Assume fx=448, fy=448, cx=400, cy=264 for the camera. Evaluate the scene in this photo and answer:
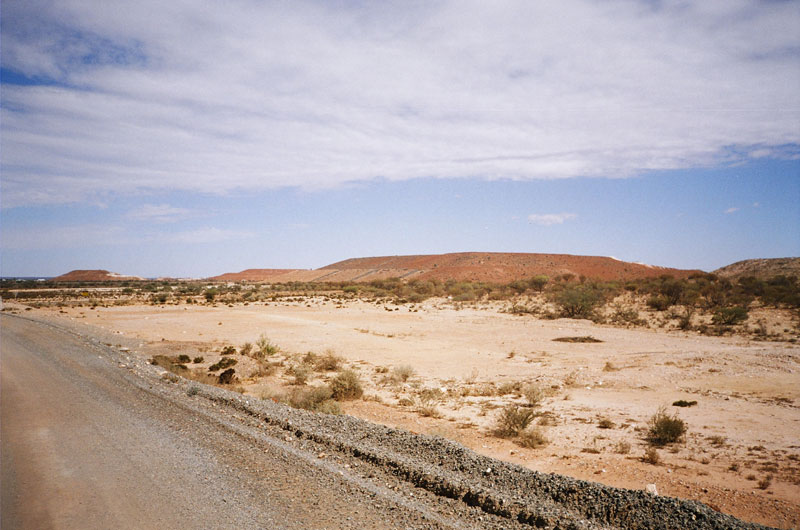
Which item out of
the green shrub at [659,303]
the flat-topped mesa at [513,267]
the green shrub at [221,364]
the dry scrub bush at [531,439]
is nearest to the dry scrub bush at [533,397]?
the dry scrub bush at [531,439]

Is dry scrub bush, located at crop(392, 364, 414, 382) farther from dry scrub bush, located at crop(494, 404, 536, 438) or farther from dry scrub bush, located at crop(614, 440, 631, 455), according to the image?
dry scrub bush, located at crop(614, 440, 631, 455)

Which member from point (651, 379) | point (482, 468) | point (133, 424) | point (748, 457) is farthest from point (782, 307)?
point (133, 424)

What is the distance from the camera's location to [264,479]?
6.12 m

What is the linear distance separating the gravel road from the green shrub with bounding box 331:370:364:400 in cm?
272

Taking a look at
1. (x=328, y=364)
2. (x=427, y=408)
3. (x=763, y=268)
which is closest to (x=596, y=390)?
(x=427, y=408)

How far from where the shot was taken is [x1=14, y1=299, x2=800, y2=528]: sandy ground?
23.6ft

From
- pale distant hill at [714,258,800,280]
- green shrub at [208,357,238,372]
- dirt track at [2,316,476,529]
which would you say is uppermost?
pale distant hill at [714,258,800,280]

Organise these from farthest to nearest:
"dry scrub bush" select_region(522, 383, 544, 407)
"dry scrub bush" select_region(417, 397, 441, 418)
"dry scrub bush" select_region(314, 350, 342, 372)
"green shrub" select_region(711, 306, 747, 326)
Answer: "green shrub" select_region(711, 306, 747, 326) → "dry scrub bush" select_region(314, 350, 342, 372) → "dry scrub bush" select_region(522, 383, 544, 407) → "dry scrub bush" select_region(417, 397, 441, 418)

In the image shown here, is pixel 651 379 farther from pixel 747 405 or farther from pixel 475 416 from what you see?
pixel 475 416

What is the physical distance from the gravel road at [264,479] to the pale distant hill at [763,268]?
7701 centimetres

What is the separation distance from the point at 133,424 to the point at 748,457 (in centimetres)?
1119

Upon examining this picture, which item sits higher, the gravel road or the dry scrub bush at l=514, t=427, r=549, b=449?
the gravel road

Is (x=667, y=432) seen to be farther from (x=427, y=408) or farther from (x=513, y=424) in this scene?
(x=427, y=408)

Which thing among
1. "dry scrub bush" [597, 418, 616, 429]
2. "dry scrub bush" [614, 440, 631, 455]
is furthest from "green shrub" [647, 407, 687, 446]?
"dry scrub bush" [597, 418, 616, 429]
